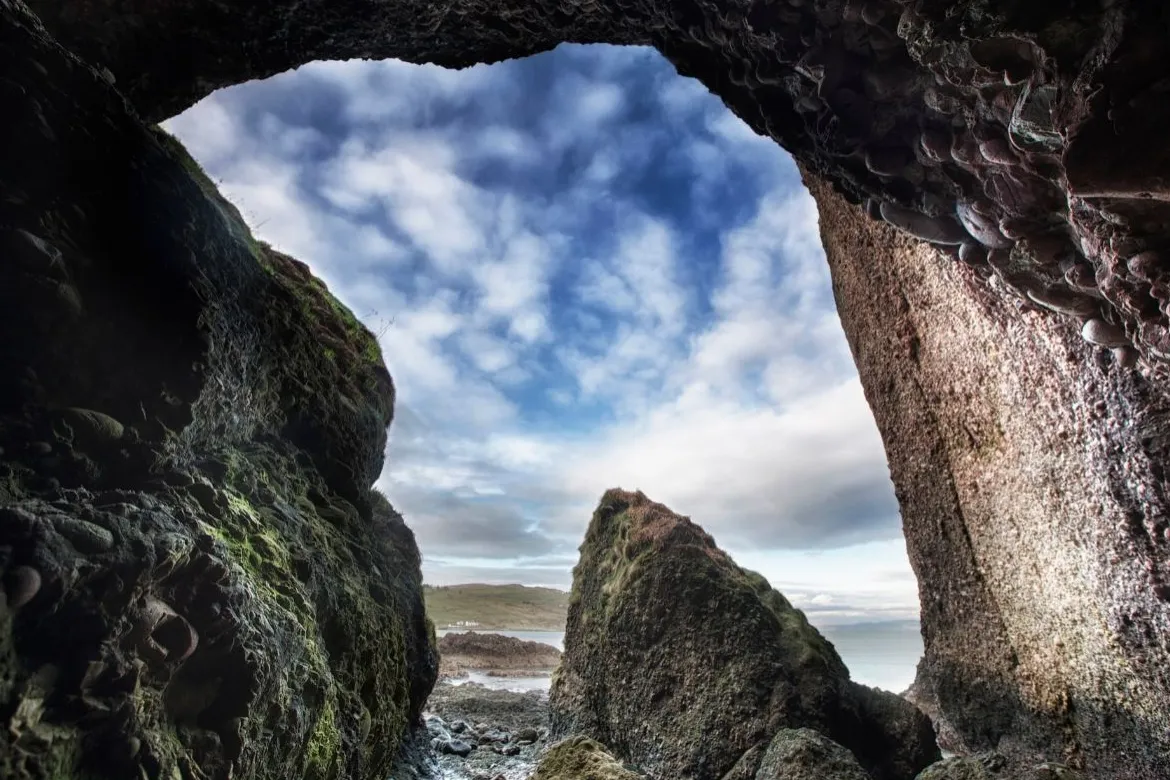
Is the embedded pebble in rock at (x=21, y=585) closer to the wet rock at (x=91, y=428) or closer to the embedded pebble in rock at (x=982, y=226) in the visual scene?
the wet rock at (x=91, y=428)

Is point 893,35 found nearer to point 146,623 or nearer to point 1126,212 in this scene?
point 1126,212

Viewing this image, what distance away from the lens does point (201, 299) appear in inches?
180

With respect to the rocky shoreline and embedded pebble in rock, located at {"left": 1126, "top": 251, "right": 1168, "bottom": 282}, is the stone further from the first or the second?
embedded pebble in rock, located at {"left": 1126, "top": 251, "right": 1168, "bottom": 282}

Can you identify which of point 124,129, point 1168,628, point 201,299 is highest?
point 124,129

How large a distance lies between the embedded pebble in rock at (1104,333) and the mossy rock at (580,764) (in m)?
6.48

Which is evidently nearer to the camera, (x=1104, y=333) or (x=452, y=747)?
(x=1104, y=333)

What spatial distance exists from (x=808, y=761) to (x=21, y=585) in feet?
27.1

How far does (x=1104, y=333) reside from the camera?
3961mm

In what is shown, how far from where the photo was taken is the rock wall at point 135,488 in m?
2.84

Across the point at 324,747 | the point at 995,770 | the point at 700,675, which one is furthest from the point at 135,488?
the point at 700,675

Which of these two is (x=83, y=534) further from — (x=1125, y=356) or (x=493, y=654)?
(x=493, y=654)

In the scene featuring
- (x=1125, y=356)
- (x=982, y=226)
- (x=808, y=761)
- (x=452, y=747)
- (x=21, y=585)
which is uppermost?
(x=982, y=226)

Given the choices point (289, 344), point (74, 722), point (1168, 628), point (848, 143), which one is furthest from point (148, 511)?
point (1168, 628)

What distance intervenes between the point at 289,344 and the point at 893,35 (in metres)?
6.39
